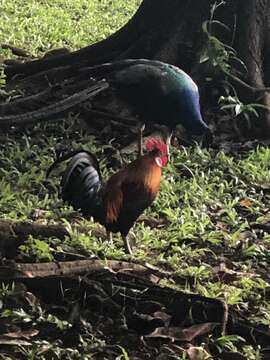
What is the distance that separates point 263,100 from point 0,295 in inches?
155

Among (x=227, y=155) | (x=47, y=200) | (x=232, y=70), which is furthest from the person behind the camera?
(x=232, y=70)

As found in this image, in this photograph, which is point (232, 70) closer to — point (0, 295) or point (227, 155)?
point (227, 155)

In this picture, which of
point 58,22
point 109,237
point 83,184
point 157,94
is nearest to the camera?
point 83,184

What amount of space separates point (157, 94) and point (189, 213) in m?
1.23

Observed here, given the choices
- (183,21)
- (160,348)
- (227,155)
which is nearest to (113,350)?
(160,348)

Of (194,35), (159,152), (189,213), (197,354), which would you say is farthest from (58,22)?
(197,354)

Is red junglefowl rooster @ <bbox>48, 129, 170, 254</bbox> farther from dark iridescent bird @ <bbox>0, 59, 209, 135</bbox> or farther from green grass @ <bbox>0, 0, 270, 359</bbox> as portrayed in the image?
dark iridescent bird @ <bbox>0, 59, 209, 135</bbox>

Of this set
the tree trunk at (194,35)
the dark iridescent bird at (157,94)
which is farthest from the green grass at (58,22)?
the dark iridescent bird at (157,94)

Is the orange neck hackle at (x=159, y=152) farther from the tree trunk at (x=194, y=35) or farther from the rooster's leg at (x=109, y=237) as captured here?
the tree trunk at (x=194, y=35)

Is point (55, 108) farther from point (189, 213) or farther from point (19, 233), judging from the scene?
point (19, 233)

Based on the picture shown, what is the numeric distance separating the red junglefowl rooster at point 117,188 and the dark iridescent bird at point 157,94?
5.03 ft

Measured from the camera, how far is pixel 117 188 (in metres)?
4.76

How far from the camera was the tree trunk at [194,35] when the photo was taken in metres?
7.70

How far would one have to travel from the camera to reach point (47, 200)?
577 centimetres
